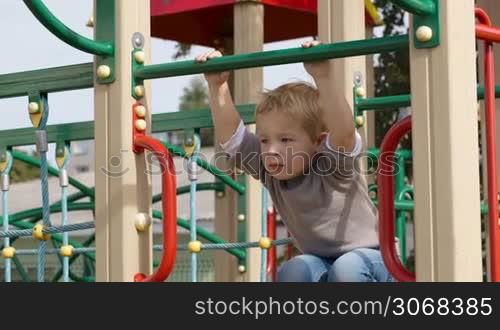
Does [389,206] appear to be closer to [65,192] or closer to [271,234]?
[65,192]

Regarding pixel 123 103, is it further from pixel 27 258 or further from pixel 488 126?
pixel 27 258

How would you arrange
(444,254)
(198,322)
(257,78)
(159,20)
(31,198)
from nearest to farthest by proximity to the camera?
(444,254), (198,322), (257,78), (159,20), (31,198)

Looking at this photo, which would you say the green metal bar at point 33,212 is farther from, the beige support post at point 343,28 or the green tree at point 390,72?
the green tree at point 390,72

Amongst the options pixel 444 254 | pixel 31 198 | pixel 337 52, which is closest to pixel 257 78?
pixel 337 52

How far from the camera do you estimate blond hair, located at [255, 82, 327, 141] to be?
2.40 m

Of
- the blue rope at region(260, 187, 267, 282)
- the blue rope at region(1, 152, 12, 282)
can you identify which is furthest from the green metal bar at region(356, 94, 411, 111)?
the blue rope at region(1, 152, 12, 282)

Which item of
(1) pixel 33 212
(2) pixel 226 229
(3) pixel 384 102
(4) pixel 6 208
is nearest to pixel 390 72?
(2) pixel 226 229

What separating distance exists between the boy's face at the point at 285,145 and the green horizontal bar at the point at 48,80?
517mm

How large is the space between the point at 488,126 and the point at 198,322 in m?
0.81

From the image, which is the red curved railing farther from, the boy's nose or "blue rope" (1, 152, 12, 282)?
"blue rope" (1, 152, 12, 282)

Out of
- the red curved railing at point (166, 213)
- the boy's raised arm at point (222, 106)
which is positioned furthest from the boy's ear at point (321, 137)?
the red curved railing at point (166, 213)

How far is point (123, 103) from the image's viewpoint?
231 cm

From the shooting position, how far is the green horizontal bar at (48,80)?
2438mm

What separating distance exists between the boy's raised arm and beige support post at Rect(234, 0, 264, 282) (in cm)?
171
